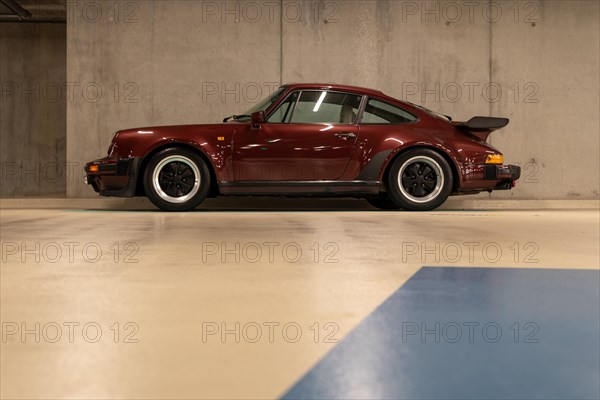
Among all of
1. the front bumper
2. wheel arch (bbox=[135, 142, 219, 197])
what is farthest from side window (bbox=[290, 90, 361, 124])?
the front bumper

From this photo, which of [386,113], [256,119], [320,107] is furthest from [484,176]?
[256,119]

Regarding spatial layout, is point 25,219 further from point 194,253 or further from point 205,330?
point 205,330

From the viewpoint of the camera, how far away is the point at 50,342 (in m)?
2.01

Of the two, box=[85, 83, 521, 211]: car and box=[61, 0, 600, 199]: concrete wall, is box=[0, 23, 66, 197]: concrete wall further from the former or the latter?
box=[85, 83, 521, 211]: car

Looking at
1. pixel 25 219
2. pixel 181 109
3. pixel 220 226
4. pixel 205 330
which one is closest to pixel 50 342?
pixel 205 330

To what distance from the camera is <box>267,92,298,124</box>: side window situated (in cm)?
754

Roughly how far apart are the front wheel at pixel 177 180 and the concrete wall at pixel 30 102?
8.90m

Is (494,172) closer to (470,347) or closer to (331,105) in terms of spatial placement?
(331,105)

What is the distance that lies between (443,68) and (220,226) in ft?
19.0

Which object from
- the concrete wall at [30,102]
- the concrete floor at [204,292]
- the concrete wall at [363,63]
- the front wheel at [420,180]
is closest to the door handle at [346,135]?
the front wheel at [420,180]

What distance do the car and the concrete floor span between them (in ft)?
6.24

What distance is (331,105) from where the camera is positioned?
25.3 feet

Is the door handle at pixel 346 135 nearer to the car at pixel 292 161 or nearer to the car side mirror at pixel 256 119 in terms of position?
the car at pixel 292 161

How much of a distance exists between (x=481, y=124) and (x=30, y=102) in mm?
11248
